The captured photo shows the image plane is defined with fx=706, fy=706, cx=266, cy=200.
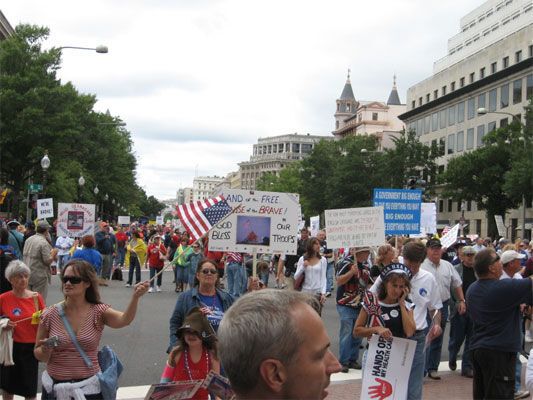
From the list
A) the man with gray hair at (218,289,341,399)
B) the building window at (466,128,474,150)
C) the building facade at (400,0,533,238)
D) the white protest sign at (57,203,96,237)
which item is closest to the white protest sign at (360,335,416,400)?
the man with gray hair at (218,289,341,399)

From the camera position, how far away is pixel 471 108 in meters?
72.6

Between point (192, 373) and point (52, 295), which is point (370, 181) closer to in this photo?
point (52, 295)

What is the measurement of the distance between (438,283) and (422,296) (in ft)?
7.84

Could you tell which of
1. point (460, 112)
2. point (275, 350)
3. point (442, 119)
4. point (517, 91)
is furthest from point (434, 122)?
point (275, 350)

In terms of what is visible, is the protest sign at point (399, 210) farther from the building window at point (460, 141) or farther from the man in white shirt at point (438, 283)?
the building window at point (460, 141)

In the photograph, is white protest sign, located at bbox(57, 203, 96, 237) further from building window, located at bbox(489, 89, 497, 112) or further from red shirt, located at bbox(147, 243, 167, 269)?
building window, located at bbox(489, 89, 497, 112)

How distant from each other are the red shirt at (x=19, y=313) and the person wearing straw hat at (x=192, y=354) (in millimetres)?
2183

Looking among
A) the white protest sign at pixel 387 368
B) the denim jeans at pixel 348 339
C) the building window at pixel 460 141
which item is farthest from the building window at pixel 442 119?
the white protest sign at pixel 387 368

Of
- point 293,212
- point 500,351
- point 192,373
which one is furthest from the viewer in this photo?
point 293,212

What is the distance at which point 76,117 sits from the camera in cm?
5034

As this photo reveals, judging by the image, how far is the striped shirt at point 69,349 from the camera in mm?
5160

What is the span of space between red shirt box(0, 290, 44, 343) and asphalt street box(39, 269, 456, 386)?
7.40 feet

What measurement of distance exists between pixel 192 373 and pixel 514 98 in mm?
63353

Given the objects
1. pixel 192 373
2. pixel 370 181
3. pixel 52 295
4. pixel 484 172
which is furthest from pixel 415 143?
pixel 192 373
